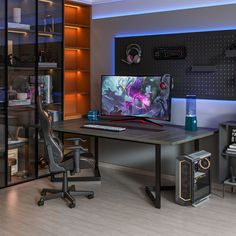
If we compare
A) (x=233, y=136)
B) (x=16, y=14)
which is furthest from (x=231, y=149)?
(x=16, y=14)

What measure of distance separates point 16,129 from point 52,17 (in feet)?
4.94

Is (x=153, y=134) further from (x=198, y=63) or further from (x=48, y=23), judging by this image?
(x=48, y=23)

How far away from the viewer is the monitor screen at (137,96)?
464 centimetres

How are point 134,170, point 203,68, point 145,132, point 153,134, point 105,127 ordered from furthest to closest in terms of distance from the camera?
point 134,170
point 203,68
point 105,127
point 145,132
point 153,134

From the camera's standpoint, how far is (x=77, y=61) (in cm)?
593

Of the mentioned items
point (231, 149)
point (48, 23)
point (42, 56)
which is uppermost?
point (48, 23)

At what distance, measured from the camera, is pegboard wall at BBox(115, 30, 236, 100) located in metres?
4.49

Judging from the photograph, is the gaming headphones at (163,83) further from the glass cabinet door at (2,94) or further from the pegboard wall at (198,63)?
the glass cabinet door at (2,94)

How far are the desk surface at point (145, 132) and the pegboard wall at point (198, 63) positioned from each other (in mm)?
491

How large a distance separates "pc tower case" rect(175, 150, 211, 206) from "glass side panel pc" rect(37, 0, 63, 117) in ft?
6.50

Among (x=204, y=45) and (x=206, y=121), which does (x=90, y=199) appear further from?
(x=204, y=45)

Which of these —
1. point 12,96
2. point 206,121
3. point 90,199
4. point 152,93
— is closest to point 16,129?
A: point 12,96

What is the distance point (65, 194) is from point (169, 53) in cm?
206

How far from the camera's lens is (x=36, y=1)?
16.0ft
